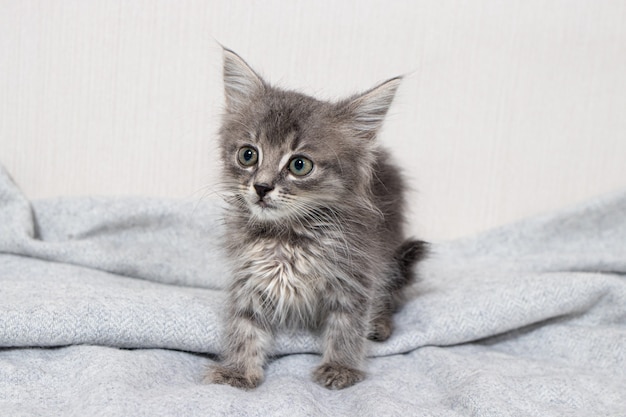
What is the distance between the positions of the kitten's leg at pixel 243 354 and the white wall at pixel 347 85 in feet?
3.23

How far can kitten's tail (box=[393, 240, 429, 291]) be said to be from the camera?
1.95 m

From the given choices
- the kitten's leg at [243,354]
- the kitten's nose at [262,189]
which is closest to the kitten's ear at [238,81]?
the kitten's nose at [262,189]

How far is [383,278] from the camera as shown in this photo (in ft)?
5.85

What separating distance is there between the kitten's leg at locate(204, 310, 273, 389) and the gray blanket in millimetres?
46

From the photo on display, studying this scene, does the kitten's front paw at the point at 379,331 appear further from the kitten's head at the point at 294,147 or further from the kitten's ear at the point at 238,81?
the kitten's ear at the point at 238,81

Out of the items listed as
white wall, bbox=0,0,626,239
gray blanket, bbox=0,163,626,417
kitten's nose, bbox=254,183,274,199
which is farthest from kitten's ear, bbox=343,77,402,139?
white wall, bbox=0,0,626,239

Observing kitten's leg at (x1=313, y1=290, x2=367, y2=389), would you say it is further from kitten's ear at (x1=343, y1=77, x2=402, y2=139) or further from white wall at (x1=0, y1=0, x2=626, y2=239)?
white wall at (x1=0, y1=0, x2=626, y2=239)

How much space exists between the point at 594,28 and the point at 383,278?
1551 mm

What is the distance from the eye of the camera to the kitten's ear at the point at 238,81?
1.70m

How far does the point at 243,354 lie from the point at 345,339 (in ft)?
0.87

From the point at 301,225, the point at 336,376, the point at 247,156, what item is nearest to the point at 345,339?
Result: the point at 336,376

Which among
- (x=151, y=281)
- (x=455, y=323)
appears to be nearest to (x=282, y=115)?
(x=455, y=323)

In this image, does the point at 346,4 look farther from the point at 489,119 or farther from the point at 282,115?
the point at 282,115

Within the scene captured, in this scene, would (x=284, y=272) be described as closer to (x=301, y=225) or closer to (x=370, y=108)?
(x=301, y=225)
